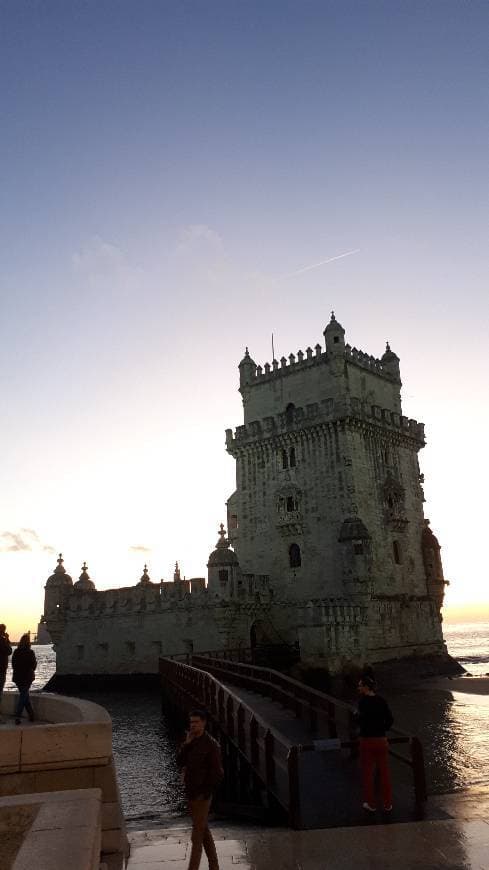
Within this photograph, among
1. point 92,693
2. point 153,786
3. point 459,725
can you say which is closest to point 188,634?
point 92,693

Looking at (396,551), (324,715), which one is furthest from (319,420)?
(324,715)

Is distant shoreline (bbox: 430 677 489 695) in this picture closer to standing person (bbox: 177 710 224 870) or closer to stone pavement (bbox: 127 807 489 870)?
stone pavement (bbox: 127 807 489 870)

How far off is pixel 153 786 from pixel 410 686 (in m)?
23.6

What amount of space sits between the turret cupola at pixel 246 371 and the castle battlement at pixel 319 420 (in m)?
3.58

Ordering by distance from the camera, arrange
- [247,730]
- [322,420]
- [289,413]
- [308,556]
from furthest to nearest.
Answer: [289,413], [322,420], [308,556], [247,730]

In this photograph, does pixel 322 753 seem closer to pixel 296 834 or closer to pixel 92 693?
pixel 296 834

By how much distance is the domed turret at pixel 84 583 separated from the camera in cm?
4537

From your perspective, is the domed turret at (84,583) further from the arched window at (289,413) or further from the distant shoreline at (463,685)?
the distant shoreline at (463,685)

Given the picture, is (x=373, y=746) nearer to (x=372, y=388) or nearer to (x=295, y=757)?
(x=295, y=757)

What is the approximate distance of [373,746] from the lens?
31.4 feet

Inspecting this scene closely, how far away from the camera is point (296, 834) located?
8711 millimetres

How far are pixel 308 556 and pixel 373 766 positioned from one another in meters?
30.0

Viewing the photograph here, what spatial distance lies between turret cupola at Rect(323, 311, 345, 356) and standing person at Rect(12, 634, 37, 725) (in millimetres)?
30987

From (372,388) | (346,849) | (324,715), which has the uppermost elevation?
(372,388)
